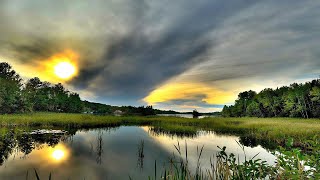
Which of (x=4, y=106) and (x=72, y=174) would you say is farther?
(x=4, y=106)

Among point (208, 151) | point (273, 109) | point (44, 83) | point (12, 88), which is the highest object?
point (44, 83)

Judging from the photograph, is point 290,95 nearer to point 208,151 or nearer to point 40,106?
point 208,151

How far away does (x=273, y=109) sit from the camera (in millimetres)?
83438

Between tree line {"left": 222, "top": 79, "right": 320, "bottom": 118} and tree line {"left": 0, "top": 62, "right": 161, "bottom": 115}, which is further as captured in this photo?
tree line {"left": 222, "top": 79, "right": 320, "bottom": 118}

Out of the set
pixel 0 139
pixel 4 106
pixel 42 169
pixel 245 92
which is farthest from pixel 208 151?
pixel 245 92

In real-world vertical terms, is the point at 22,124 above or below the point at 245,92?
below

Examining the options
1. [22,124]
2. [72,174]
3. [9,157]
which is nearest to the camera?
[72,174]

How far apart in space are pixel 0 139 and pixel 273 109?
298ft

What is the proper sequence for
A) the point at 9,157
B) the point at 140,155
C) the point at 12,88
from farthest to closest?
1. the point at 12,88
2. the point at 140,155
3. the point at 9,157

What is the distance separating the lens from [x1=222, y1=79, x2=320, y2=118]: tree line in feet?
221

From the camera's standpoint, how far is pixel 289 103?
70312 mm

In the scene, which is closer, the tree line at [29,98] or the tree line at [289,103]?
the tree line at [29,98]

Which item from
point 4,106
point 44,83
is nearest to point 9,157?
point 4,106

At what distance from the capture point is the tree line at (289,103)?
221 ft
